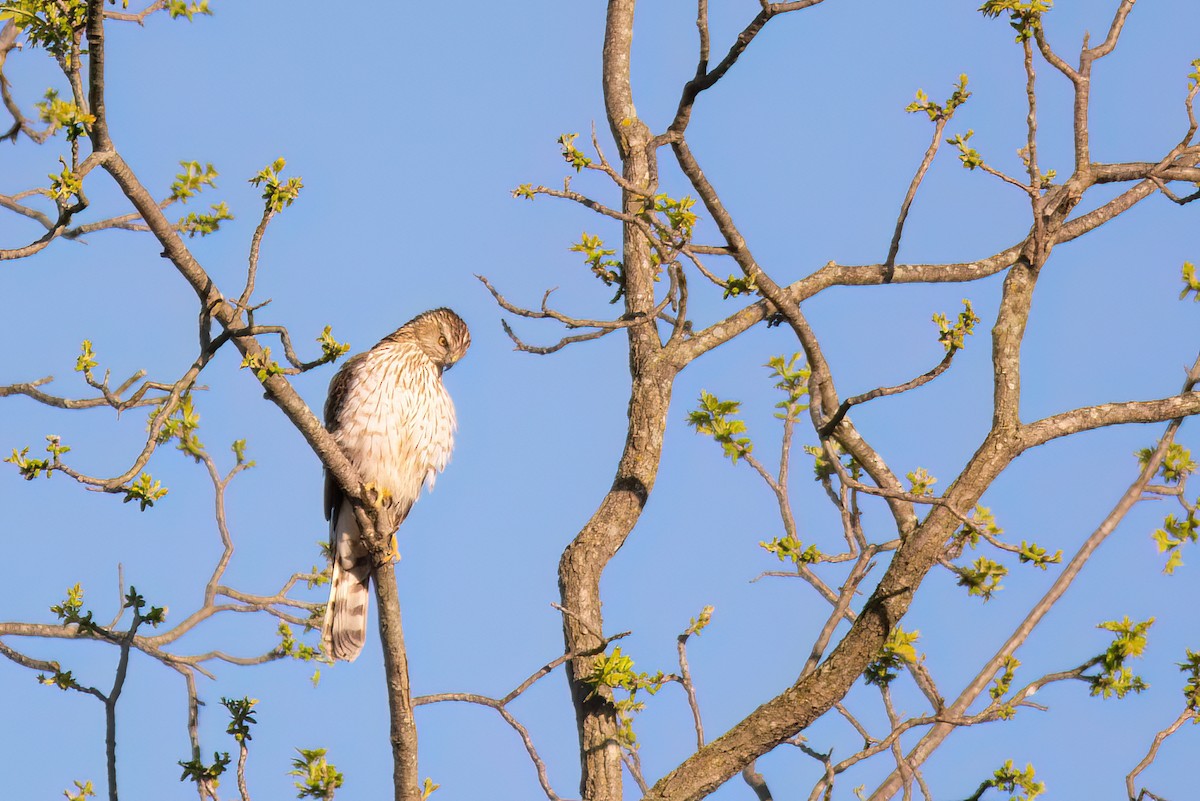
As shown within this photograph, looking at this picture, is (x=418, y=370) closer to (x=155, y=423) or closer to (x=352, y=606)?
(x=352, y=606)

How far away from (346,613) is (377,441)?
102 cm

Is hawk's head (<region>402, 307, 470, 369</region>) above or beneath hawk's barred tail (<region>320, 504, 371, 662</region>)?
above

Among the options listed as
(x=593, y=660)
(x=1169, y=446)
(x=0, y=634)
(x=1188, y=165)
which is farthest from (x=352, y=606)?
(x=1188, y=165)

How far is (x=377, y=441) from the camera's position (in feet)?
21.5

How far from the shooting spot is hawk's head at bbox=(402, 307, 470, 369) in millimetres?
7285

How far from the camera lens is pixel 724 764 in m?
4.82

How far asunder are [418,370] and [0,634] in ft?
7.94

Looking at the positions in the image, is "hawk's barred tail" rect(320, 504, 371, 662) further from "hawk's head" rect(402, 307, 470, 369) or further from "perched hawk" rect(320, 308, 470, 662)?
"hawk's head" rect(402, 307, 470, 369)

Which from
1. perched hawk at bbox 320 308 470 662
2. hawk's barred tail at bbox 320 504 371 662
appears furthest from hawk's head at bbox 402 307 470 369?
hawk's barred tail at bbox 320 504 371 662

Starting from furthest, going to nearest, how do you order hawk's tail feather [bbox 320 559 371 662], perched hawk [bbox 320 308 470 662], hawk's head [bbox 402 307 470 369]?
hawk's head [bbox 402 307 470 369] < hawk's tail feather [bbox 320 559 371 662] < perched hawk [bbox 320 308 470 662]

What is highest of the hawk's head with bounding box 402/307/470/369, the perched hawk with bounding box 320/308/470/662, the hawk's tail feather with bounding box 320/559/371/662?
the hawk's head with bounding box 402/307/470/369

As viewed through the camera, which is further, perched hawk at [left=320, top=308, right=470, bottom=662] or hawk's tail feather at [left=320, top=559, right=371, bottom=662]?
hawk's tail feather at [left=320, top=559, right=371, bottom=662]

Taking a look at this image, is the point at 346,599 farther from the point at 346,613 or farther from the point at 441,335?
the point at 441,335

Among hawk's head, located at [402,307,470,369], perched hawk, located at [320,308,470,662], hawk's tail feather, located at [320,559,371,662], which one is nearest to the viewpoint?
perched hawk, located at [320,308,470,662]
